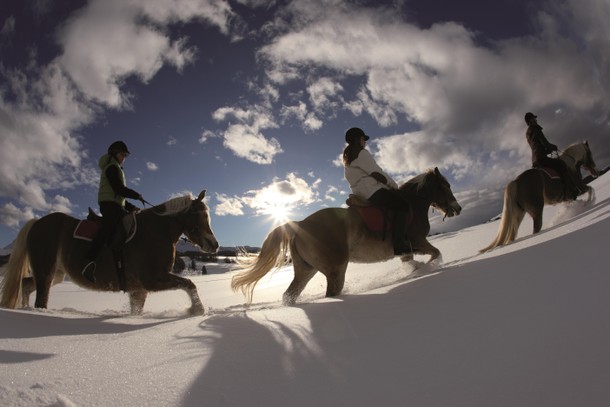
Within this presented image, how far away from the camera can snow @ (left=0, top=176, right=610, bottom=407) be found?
1.15 metres

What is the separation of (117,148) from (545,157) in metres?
8.28

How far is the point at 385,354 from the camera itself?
1.52 metres

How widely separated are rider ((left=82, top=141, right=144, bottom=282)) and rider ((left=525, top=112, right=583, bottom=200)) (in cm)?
787

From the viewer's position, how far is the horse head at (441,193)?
17.9 feet

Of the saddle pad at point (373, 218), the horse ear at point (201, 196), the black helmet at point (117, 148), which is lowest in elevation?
the saddle pad at point (373, 218)

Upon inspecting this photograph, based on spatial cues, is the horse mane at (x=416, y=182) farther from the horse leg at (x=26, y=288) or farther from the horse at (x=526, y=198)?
the horse leg at (x=26, y=288)

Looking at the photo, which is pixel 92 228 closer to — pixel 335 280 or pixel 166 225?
pixel 166 225

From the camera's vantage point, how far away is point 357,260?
191 inches

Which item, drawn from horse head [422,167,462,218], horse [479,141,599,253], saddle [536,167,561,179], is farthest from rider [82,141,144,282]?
saddle [536,167,561,179]

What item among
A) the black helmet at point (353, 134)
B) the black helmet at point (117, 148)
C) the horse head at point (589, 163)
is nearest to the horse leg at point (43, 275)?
the black helmet at point (117, 148)

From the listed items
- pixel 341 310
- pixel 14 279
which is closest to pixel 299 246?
pixel 341 310

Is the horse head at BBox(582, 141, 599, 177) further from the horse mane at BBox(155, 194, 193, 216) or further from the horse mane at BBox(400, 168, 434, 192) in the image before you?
the horse mane at BBox(155, 194, 193, 216)

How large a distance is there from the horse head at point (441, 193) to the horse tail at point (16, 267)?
630 cm

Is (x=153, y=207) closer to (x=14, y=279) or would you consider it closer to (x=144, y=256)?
(x=144, y=256)
